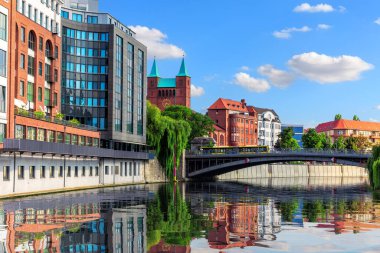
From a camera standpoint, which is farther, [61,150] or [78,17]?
[78,17]

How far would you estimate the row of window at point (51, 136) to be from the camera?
64.5m

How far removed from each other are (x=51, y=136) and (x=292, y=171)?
374 feet

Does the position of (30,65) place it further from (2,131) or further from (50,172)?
(2,131)

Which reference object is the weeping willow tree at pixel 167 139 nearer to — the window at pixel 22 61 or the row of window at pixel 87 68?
the row of window at pixel 87 68

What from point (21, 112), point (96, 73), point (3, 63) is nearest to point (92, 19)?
point (96, 73)

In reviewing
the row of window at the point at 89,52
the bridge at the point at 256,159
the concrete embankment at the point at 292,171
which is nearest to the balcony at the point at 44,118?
the row of window at the point at 89,52

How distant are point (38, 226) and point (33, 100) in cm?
4893

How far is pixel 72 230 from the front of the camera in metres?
29.8

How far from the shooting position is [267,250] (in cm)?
2398

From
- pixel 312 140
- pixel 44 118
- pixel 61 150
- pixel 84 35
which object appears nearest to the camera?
pixel 44 118

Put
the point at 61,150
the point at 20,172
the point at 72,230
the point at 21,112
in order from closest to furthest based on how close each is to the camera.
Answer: the point at 72,230 → the point at 20,172 → the point at 21,112 → the point at 61,150

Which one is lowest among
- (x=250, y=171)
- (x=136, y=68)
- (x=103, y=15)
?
(x=250, y=171)

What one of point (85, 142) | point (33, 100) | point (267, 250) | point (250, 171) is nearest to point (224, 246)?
point (267, 250)

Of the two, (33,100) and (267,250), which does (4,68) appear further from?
(267,250)
